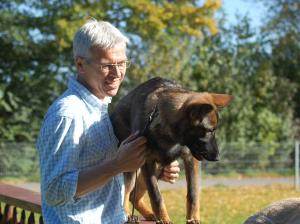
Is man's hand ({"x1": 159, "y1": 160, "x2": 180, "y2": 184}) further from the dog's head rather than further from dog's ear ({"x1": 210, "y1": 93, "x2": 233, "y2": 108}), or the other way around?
dog's ear ({"x1": 210, "y1": 93, "x2": 233, "y2": 108})

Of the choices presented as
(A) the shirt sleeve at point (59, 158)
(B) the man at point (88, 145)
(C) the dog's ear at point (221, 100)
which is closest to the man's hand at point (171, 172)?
(C) the dog's ear at point (221, 100)

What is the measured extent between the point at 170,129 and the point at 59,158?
1.22 m

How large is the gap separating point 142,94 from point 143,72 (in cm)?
1664

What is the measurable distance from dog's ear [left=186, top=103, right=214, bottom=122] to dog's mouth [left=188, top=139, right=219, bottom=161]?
15cm

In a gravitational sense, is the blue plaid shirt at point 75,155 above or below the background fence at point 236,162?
above

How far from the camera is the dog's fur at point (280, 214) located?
2.98 metres

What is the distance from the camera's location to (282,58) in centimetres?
2698

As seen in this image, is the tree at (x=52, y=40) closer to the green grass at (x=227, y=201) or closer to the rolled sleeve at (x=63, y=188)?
the green grass at (x=227, y=201)

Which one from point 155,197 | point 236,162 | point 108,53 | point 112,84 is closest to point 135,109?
point 155,197

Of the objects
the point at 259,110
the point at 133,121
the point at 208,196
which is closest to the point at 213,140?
the point at 133,121

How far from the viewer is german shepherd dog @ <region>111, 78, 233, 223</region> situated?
3967mm

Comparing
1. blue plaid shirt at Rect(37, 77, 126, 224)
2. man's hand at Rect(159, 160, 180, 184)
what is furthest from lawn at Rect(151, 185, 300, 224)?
blue plaid shirt at Rect(37, 77, 126, 224)

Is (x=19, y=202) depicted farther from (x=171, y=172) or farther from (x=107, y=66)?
(x=107, y=66)

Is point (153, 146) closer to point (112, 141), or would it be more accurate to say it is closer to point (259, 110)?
point (112, 141)
